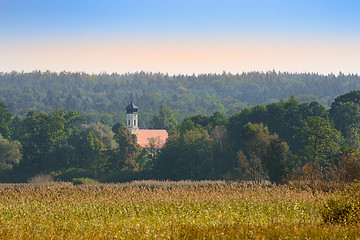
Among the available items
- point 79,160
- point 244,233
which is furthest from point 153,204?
point 79,160

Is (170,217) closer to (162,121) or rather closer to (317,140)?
(317,140)

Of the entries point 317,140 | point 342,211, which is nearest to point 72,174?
point 317,140

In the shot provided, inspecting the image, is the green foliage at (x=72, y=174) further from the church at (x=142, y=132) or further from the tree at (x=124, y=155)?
the church at (x=142, y=132)

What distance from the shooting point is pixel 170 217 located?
613 inches

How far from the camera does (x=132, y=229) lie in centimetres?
1355

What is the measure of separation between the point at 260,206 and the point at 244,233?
582 cm

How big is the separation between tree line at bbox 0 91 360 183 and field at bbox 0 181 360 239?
28.9 m

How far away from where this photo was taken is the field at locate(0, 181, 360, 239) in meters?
12.7

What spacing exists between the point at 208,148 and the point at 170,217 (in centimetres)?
4354

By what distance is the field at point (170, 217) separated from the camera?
12.7m

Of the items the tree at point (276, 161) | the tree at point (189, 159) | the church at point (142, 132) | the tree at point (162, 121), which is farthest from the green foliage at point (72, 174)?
the tree at point (162, 121)

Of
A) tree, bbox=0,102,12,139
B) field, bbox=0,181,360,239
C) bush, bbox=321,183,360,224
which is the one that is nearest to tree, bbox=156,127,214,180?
field, bbox=0,181,360,239

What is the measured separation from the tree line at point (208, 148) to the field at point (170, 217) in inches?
1137

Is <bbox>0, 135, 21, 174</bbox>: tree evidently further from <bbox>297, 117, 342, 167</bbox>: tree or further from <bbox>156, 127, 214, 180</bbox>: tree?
<bbox>297, 117, 342, 167</bbox>: tree
